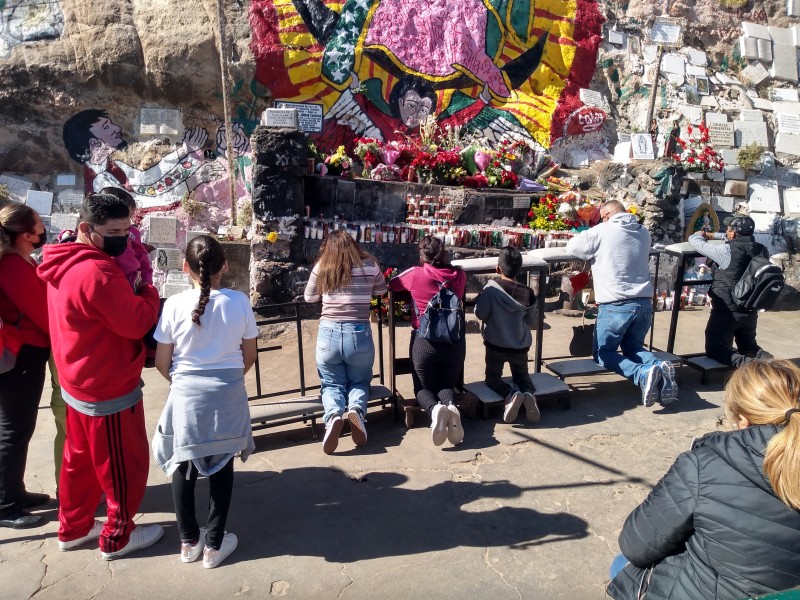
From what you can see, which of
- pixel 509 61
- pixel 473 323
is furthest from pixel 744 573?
pixel 509 61

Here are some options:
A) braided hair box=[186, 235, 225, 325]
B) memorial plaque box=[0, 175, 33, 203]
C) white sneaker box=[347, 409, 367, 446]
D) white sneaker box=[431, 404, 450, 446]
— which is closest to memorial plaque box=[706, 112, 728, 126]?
white sneaker box=[431, 404, 450, 446]

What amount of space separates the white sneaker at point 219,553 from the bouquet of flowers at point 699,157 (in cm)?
960

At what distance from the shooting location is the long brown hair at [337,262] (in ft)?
13.3

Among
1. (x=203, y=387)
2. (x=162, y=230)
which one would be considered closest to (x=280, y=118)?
(x=162, y=230)

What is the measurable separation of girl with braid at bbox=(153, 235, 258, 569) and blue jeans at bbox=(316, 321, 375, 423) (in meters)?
1.17

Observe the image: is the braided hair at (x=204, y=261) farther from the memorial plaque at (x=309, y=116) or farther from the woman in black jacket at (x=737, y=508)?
the memorial plaque at (x=309, y=116)

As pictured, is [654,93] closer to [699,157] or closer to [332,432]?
[699,157]

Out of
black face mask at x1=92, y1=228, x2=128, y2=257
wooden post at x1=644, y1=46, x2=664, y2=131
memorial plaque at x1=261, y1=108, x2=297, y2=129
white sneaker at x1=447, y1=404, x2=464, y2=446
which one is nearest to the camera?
black face mask at x1=92, y1=228, x2=128, y2=257

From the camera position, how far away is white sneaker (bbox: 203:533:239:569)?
291 cm

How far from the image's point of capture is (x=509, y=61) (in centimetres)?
1259

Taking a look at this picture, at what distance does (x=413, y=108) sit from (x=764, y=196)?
694cm

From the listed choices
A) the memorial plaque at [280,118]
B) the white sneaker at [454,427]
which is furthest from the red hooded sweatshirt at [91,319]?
the memorial plaque at [280,118]

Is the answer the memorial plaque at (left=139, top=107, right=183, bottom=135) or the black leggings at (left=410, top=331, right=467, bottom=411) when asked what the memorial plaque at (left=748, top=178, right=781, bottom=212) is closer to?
the black leggings at (left=410, top=331, right=467, bottom=411)

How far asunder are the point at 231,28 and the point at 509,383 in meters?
9.47
